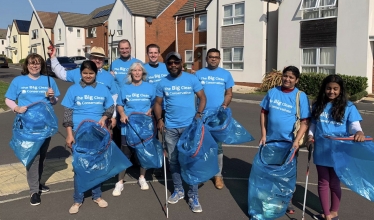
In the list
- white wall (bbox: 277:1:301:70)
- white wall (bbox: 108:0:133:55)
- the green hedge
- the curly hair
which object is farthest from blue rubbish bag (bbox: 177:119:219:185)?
white wall (bbox: 108:0:133:55)

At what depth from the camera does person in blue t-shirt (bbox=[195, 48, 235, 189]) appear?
5.18 metres

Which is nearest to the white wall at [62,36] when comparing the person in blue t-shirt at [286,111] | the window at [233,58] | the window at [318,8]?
the window at [233,58]

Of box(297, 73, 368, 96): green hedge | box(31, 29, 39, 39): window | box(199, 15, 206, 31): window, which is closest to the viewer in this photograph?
box(297, 73, 368, 96): green hedge

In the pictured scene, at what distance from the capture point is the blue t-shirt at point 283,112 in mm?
4114

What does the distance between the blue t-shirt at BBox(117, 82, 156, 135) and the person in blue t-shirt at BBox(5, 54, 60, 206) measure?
0.93 metres

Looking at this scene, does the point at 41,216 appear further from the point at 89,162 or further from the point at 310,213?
the point at 310,213

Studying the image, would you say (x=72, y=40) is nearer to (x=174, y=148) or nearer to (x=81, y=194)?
(x=81, y=194)

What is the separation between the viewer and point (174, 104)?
4453mm

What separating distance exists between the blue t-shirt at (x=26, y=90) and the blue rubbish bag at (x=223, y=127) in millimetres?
2209

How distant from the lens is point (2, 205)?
463cm

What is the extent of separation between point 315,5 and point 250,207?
678 inches

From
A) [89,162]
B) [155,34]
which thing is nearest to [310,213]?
[89,162]

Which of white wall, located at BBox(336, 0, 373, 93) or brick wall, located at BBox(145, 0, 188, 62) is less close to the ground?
brick wall, located at BBox(145, 0, 188, 62)

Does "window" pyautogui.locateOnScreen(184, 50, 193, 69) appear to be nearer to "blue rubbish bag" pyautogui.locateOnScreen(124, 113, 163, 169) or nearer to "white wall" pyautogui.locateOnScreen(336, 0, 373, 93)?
"white wall" pyautogui.locateOnScreen(336, 0, 373, 93)
